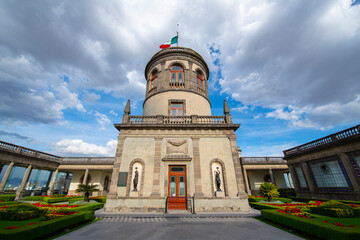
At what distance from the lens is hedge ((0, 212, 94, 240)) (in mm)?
5138

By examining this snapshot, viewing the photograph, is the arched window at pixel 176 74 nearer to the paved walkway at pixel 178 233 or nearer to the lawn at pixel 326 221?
the paved walkway at pixel 178 233

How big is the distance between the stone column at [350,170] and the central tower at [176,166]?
10846 millimetres

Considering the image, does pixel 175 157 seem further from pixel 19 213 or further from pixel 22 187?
pixel 22 187

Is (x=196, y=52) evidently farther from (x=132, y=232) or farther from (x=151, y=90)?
(x=132, y=232)

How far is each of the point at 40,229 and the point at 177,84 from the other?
16.5 meters

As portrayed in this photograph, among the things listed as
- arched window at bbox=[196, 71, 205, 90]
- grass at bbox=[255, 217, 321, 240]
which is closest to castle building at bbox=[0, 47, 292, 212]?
arched window at bbox=[196, 71, 205, 90]

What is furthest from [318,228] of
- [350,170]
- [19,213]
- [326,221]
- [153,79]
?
[153,79]

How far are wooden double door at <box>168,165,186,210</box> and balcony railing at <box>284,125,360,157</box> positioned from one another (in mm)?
16095

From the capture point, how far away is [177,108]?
17.7 meters

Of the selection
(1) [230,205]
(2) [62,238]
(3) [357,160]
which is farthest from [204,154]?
(3) [357,160]

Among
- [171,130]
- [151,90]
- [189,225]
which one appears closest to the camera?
[189,225]

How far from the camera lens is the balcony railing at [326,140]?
14040 millimetres

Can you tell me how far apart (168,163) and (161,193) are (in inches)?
100

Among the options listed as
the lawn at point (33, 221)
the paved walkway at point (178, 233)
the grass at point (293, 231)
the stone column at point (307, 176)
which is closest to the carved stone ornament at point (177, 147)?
the paved walkway at point (178, 233)
